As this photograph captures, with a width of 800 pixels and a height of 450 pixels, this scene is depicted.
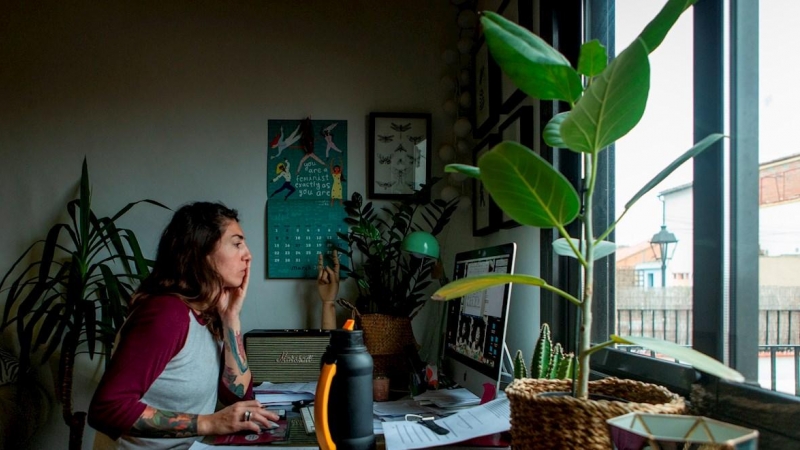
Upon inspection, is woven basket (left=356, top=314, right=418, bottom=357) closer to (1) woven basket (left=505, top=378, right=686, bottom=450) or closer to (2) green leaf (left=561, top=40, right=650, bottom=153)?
(1) woven basket (left=505, top=378, right=686, bottom=450)

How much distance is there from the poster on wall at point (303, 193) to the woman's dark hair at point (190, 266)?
3.01ft

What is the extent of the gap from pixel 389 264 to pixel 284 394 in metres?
0.82

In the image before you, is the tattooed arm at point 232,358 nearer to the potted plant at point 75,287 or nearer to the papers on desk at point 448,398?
the papers on desk at point 448,398

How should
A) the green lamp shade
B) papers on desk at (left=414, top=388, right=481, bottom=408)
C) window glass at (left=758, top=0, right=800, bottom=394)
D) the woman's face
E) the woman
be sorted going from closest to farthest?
window glass at (left=758, top=0, right=800, bottom=394) → the woman → papers on desk at (left=414, top=388, right=481, bottom=408) → the woman's face → the green lamp shade

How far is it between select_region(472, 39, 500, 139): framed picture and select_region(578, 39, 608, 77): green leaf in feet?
4.17

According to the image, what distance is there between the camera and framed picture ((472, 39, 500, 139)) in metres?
2.24

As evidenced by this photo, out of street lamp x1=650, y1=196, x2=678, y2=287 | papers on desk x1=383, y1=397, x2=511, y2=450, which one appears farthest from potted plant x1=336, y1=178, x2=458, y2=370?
street lamp x1=650, y1=196, x2=678, y2=287

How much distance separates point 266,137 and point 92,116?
0.85m

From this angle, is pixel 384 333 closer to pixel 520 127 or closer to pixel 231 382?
pixel 231 382

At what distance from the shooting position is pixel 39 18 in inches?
115

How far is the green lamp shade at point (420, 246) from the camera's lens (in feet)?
7.33

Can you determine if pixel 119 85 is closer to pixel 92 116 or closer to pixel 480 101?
pixel 92 116

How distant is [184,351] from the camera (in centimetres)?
172

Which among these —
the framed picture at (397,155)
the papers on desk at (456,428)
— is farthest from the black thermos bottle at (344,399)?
the framed picture at (397,155)
